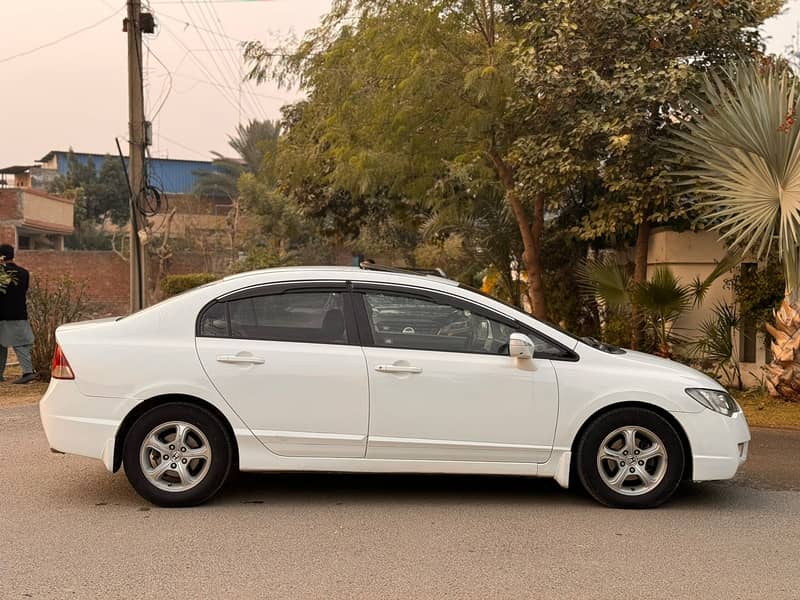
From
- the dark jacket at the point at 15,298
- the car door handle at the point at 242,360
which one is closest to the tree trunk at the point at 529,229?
the dark jacket at the point at 15,298

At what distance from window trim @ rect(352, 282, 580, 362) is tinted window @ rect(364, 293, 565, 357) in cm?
2

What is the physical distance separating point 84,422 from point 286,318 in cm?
150

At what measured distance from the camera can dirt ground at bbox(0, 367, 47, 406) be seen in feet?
37.9

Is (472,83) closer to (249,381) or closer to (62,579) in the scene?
(249,381)

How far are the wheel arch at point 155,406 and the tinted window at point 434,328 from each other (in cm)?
115

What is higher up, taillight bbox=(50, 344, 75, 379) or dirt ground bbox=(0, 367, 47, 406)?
taillight bbox=(50, 344, 75, 379)

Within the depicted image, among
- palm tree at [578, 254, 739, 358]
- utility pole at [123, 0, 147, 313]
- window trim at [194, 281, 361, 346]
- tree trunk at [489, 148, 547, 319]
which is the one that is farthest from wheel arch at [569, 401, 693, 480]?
utility pole at [123, 0, 147, 313]

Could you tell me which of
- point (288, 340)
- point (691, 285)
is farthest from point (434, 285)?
point (691, 285)

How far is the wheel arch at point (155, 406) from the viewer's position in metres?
6.21

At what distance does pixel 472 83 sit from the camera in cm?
1181

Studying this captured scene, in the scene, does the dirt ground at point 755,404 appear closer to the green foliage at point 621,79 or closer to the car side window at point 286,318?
the green foliage at point 621,79

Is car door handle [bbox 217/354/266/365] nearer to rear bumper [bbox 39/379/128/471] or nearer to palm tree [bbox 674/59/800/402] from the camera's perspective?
rear bumper [bbox 39/379/128/471]

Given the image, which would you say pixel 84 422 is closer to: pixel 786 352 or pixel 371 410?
pixel 371 410

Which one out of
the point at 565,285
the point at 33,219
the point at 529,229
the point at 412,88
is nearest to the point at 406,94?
the point at 412,88
